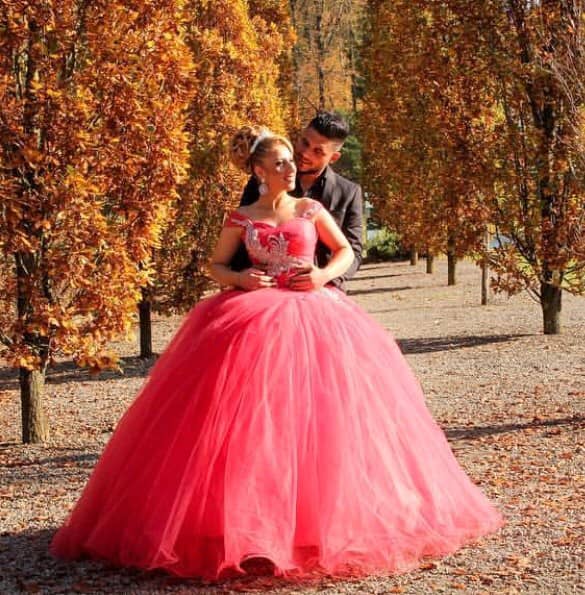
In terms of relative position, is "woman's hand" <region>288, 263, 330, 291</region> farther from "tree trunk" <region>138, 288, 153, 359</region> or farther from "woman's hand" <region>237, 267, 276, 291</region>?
"tree trunk" <region>138, 288, 153, 359</region>

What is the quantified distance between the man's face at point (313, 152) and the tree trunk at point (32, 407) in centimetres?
392

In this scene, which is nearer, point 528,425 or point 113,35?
point 113,35

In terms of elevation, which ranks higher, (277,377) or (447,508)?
(277,377)

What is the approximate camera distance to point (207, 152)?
1297 centimetres

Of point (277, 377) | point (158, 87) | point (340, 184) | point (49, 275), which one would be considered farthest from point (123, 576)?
point (158, 87)

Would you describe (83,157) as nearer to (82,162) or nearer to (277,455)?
(82,162)

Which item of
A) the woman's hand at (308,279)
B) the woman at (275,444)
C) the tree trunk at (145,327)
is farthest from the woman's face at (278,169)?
the tree trunk at (145,327)

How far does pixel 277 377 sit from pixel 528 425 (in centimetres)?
433

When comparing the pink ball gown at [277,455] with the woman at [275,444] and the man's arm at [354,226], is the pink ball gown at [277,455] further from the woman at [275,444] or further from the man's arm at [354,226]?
the man's arm at [354,226]

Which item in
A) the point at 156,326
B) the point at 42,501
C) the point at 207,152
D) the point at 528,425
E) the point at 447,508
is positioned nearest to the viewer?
the point at 447,508

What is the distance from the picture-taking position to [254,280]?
4.57 meters

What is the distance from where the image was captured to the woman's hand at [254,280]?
4.57m

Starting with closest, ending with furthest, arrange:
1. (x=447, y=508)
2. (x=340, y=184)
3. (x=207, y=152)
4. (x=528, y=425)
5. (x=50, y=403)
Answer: (x=447, y=508) → (x=340, y=184) → (x=528, y=425) → (x=50, y=403) → (x=207, y=152)

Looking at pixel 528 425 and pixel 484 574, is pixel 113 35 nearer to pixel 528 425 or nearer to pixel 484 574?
pixel 528 425
